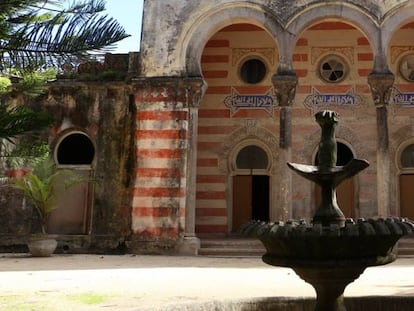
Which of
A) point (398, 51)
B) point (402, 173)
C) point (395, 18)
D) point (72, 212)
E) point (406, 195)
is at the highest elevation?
point (395, 18)

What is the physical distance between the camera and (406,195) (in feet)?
57.9

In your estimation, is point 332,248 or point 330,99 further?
point 330,99

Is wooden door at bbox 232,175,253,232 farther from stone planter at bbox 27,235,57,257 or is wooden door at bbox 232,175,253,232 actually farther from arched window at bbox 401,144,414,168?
stone planter at bbox 27,235,57,257

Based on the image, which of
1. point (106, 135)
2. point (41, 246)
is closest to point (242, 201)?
point (106, 135)

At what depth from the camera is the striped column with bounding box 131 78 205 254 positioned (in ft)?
49.8

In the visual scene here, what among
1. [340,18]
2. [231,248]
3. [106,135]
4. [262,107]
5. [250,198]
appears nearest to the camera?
[231,248]

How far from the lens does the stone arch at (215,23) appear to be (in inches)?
627

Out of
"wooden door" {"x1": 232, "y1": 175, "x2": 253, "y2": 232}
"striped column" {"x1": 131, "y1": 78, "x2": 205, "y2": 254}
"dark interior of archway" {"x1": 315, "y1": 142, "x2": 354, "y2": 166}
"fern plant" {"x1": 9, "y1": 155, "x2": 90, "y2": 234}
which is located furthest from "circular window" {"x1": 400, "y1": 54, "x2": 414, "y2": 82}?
"fern plant" {"x1": 9, "y1": 155, "x2": 90, "y2": 234}

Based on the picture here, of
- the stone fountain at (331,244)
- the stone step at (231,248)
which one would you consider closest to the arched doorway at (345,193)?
the stone step at (231,248)

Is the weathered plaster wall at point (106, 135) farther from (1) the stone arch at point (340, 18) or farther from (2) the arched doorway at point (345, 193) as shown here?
(2) the arched doorway at point (345, 193)

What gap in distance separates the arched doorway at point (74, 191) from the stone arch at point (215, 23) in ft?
13.8

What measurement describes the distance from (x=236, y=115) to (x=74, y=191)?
19.8 feet

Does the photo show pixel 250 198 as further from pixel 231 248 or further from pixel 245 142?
pixel 231 248

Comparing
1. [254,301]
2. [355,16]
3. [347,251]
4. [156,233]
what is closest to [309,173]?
[347,251]
